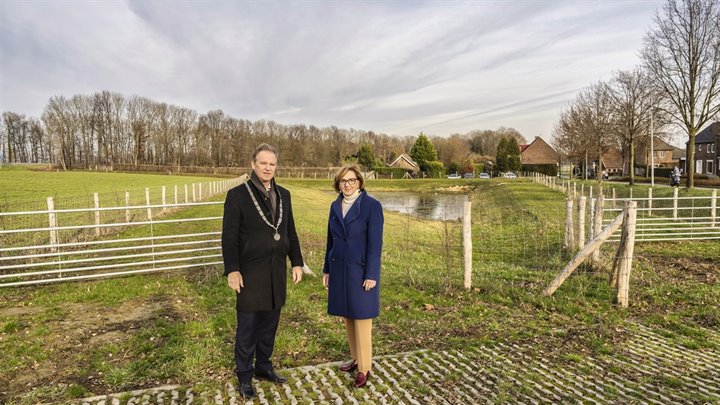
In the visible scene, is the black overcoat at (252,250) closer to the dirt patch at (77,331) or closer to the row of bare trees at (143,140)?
the dirt patch at (77,331)

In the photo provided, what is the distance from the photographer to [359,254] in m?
3.74

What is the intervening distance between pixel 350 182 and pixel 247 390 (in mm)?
2084

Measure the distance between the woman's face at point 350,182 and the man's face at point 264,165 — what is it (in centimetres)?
66

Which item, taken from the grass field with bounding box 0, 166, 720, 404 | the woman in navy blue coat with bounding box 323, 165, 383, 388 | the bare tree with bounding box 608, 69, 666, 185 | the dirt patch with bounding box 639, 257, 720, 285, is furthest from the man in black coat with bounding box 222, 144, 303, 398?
the bare tree with bounding box 608, 69, 666, 185

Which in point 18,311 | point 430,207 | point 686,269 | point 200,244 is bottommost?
point 430,207

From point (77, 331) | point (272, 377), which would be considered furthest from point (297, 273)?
point (77, 331)

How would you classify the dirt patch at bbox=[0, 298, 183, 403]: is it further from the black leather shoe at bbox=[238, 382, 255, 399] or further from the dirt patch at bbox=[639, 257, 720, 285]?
the dirt patch at bbox=[639, 257, 720, 285]

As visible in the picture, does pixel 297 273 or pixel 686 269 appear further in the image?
pixel 686 269

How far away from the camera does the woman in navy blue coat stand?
372cm

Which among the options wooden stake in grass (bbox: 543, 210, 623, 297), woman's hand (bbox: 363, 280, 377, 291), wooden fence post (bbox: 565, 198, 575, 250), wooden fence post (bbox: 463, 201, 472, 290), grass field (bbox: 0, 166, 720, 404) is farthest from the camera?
wooden fence post (bbox: 565, 198, 575, 250)

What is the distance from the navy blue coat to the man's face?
0.70 metres

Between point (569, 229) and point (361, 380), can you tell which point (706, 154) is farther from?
point (361, 380)

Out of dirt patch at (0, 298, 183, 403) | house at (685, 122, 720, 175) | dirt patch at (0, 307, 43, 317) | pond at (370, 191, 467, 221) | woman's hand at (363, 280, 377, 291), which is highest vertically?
house at (685, 122, 720, 175)

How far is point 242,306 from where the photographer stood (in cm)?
360
